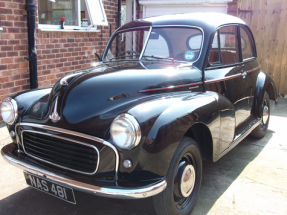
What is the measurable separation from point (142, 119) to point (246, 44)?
2.58 meters

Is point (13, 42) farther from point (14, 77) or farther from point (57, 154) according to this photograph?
point (57, 154)

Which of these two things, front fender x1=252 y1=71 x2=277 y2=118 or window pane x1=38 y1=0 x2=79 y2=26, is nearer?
front fender x1=252 y1=71 x2=277 y2=118

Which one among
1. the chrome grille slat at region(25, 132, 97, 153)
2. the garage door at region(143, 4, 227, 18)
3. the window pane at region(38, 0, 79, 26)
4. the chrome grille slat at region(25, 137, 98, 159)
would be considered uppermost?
the garage door at region(143, 4, 227, 18)

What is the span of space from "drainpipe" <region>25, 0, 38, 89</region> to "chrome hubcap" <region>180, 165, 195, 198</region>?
3653 mm

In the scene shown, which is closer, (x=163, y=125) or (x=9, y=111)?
(x=163, y=125)

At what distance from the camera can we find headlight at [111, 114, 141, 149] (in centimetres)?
190

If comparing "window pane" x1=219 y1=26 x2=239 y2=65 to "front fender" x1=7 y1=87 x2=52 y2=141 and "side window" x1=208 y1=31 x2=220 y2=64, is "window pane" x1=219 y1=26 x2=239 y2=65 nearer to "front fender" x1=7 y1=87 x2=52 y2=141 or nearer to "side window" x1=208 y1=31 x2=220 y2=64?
"side window" x1=208 y1=31 x2=220 y2=64

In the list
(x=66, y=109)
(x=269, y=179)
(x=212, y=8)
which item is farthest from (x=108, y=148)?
(x=212, y=8)

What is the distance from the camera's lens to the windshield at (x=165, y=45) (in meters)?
2.98

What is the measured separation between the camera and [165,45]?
306cm

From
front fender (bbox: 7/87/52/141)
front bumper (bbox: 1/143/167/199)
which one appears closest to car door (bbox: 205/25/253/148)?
front bumper (bbox: 1/143/167/199)

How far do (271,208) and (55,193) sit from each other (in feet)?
6.26

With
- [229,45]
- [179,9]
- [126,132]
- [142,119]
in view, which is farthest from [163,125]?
[179,9]

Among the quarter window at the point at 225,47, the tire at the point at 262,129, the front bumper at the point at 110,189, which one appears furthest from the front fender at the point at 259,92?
the front bumper at the point at 110,189
